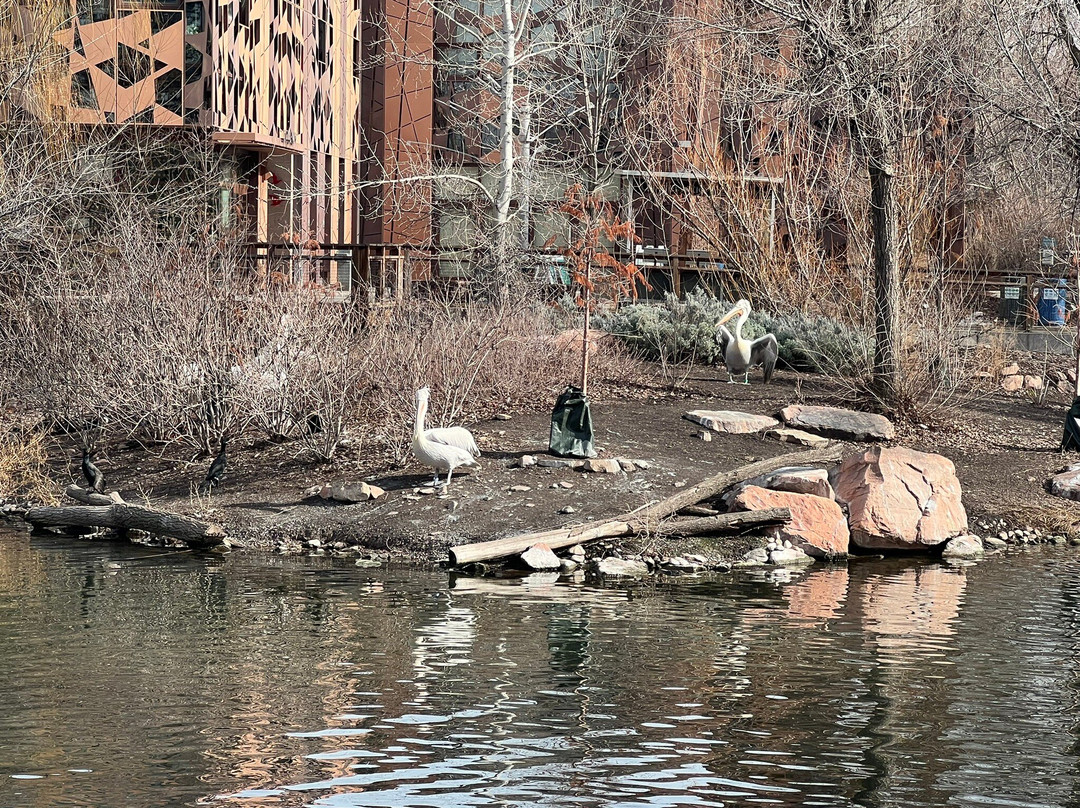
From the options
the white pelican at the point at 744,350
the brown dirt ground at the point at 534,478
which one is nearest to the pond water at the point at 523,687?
the brown dirt ground at the point at 534,478

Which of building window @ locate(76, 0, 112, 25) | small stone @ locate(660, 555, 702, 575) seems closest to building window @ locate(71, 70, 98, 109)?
building window @ locate(76, 0, 112, 25)

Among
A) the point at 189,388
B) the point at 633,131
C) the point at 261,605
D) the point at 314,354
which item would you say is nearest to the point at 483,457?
the point at 314,354

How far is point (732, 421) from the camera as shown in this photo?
16.3m

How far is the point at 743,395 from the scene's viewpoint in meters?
18.4

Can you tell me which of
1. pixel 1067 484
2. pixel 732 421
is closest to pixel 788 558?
pixel 732 421

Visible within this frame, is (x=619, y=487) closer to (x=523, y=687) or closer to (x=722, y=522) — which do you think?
(x=722, y=522)

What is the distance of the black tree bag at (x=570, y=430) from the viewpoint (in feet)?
47.2

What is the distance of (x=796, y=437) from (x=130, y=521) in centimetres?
717

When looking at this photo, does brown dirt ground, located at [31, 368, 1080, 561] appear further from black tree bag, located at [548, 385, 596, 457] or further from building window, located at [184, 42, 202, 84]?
building window, located at [184, 42, 202, 84]

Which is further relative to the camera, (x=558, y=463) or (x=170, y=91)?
(x=170, y=91)

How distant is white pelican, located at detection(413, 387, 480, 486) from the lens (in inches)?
525

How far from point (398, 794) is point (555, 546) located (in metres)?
5.99

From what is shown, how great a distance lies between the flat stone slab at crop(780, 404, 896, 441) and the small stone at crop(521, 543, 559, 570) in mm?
5241

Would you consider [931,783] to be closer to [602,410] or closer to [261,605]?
[261,605]
